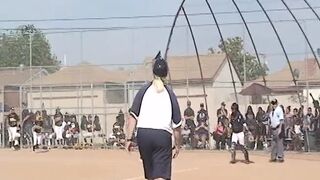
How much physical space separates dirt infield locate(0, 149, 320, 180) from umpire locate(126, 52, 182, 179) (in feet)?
23.7

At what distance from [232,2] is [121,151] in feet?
23.5

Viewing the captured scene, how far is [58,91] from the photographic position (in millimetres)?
36781

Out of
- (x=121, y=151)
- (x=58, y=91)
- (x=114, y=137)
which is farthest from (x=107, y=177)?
(x=58, y=91)

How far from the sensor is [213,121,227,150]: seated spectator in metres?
26.3

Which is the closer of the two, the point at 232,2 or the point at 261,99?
the point at 232,2

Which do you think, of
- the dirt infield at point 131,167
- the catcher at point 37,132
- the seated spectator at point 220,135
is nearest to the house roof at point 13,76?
the catcher at point 37,132

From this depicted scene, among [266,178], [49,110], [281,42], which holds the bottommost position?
[266,178]

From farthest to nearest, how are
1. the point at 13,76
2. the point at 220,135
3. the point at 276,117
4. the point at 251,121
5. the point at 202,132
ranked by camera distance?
the point at 13,76
the point at 202,132
the point at 220,135
the point at 251,121
the point at 276,117

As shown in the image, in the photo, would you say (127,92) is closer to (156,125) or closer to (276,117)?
(276,117)

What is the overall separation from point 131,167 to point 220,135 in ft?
28.4

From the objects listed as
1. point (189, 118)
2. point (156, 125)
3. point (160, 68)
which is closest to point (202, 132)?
point (189, 118)

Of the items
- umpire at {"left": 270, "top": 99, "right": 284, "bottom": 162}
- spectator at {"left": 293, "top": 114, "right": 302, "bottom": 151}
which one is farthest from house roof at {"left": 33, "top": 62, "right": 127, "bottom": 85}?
umpire at {"left": 270, "top": 99, "right": 284, "bottom": 162}

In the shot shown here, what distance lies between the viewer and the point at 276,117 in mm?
19141

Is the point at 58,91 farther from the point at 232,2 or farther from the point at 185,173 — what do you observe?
the point at 185,173
